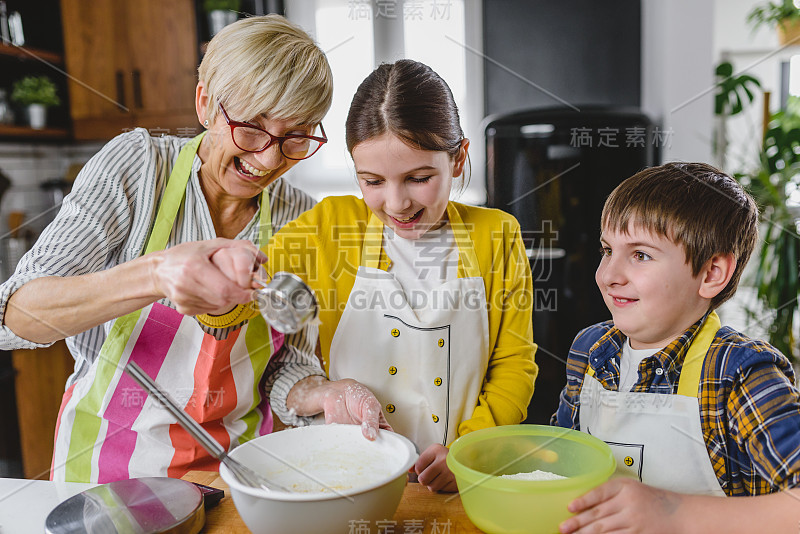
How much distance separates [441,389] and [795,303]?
64 cm

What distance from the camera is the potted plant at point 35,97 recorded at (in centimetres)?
150

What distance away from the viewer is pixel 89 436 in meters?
0.72

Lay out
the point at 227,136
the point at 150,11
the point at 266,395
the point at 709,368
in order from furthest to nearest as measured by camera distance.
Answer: the point at 150,11 → the point at 266,395 → the point at 227,136 → the point at 709,368

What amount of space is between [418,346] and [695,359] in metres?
0.26

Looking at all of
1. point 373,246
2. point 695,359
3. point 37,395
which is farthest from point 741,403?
point 37,395

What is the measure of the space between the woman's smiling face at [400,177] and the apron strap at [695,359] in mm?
271

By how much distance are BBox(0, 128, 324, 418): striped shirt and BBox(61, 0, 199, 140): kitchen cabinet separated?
0.35 ft

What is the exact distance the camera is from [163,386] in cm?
70

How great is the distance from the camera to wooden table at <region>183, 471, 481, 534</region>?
514mm

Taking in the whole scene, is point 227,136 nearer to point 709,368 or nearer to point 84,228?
point 84,228

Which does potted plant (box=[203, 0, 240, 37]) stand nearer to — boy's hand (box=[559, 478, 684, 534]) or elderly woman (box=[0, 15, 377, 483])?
elderly woman (box=[0, 15, 377, 483])

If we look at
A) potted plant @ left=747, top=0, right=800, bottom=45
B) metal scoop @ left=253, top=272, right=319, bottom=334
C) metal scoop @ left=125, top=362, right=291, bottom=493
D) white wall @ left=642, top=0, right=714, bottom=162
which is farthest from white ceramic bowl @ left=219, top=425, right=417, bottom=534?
potted plant @ left=747, top=0, right=800, bottom=45

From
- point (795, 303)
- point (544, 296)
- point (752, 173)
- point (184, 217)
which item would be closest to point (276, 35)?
point (184, 217)

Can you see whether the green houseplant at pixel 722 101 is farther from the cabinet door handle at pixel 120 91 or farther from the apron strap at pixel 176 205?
the cabinet door handle at pixel 120 91
